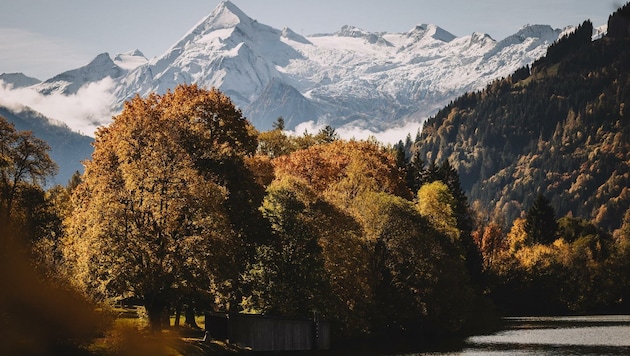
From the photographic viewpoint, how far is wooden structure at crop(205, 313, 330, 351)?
85000 millimetres

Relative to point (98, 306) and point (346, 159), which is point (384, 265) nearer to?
point (346, 159)

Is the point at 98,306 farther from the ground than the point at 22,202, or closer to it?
closer to it

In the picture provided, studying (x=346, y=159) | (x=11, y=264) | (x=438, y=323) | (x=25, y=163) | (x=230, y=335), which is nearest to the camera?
(x=11, y=264)

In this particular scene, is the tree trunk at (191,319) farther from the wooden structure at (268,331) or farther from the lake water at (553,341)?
the lake water at (553,341)

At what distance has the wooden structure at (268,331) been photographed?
8500cm

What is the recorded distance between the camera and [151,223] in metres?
76.9

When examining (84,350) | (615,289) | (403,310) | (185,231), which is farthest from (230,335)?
(615,289)

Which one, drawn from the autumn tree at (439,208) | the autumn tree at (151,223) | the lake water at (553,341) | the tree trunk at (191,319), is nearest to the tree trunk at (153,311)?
the autumn tree at (151,223)

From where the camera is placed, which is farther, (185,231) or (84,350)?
(185,231)

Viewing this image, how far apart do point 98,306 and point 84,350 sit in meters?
5.88

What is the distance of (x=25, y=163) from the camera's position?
102750 millimetres

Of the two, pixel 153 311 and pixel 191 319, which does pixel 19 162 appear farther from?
pixel 153 311

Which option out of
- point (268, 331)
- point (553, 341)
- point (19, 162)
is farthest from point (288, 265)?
point (553, 341)

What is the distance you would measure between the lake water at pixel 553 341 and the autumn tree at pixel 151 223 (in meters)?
26.6
